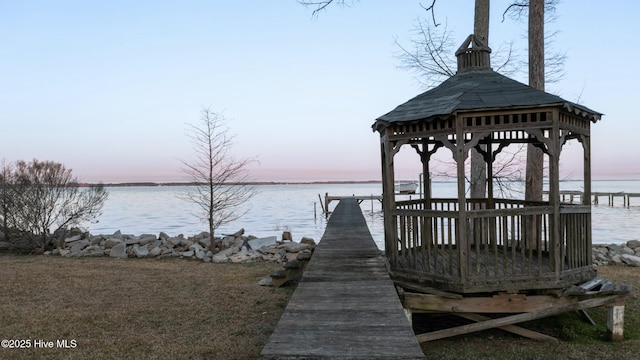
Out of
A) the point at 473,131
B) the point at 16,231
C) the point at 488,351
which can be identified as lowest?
the point at 488,351


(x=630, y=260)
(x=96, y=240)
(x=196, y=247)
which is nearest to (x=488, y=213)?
(x=630, y=260)

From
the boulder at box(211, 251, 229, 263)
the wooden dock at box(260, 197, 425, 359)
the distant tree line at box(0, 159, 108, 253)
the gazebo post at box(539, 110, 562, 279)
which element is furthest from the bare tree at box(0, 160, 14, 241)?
the gazebo post at box(539, 110, 562, 279)

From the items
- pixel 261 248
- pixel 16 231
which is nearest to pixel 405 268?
pixel 261 248

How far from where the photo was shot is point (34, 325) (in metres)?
6.43

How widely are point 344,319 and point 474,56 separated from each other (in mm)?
5613

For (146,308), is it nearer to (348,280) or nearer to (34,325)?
(34,325)

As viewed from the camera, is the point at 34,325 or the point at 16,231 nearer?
the point at 34,325

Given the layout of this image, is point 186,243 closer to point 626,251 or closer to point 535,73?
point 535,73

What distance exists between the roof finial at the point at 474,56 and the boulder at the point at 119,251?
36.0 feet

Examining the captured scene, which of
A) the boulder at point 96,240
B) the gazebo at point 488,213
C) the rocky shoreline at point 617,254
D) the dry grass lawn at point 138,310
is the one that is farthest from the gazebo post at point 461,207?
the boulder at point 96,240

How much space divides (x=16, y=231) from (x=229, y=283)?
8764mm

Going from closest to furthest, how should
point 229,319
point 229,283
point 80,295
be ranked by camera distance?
1. point 229,319
2. point 80,295
3. point 229,283

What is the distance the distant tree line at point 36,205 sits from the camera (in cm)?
1376

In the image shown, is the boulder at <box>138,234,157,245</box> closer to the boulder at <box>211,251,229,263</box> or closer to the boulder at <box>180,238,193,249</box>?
the boulder at <box>180,238,193,249</box>
